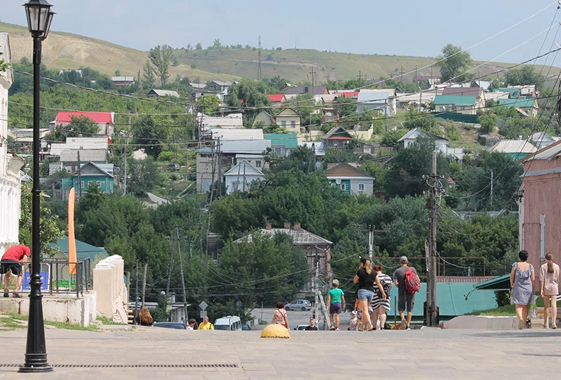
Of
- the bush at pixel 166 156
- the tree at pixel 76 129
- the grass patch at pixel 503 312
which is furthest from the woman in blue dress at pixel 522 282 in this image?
the tree at pixel 76 129

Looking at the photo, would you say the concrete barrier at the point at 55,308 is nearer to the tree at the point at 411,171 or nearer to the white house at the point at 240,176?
the tree at the point at 411,171

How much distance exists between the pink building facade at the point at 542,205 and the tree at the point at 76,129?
121 meters

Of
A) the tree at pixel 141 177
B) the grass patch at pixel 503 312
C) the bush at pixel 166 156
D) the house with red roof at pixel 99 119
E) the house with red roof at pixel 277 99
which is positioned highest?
the house with red roof at pixel 277 99

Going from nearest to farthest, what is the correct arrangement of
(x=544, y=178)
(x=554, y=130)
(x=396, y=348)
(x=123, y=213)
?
(x=396, y=348), (x=544, y=178), (x=123, y=213), (x=554, y=130)

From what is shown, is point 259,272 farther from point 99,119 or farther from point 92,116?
point 92,116

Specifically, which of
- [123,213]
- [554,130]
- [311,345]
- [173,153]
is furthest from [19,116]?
[311,345]

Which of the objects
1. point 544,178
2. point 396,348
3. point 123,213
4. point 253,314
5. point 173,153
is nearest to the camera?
point 396,348

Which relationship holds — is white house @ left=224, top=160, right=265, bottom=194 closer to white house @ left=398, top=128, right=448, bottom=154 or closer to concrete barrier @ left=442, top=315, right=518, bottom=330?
white house @ left=398, top=128, right=448, bottom=154

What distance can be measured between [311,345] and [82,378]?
5.06 metres

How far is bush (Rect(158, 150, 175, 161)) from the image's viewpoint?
141 metres

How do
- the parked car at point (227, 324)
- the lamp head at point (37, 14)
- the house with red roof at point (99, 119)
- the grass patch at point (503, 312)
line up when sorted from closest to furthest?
the lamp head at point (37, 14), the grass patch at point (503, 312), the parked car at point (227, 324), the house with red roof at point (99, 119)

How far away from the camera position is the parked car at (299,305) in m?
77.1

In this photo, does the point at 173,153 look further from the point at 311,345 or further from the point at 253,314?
the point at 311,345

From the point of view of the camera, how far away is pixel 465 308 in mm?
51656
